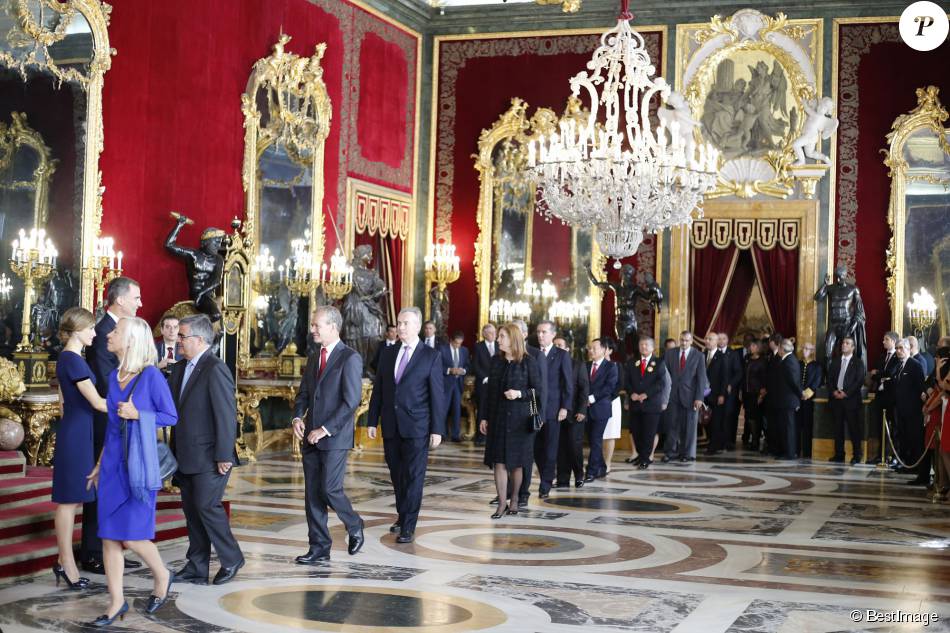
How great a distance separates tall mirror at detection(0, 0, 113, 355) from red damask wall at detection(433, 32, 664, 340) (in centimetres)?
737

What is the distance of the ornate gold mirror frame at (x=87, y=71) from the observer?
1053cm

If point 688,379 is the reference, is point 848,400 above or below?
below

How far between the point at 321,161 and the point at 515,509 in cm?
687

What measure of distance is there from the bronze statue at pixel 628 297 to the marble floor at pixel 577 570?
5409 millimetres

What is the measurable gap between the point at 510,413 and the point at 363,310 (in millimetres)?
6406

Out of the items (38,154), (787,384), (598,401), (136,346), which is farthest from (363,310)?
(136,346)

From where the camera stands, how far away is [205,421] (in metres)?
6.63

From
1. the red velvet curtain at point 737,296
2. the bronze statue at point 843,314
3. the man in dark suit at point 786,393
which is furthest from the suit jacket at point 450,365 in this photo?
the bronze statue at point 843,314

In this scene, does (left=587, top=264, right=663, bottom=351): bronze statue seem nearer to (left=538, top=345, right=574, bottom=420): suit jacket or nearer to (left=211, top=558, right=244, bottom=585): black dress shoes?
(left=538, top=345, right=574, bottom=420): suit jacket

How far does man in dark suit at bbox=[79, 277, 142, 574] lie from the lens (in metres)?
7.07

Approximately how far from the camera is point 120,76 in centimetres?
1174

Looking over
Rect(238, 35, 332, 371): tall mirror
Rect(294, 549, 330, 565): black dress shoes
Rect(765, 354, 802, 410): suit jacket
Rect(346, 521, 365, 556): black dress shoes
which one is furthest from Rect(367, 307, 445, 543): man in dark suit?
Rect(765, 354, 802, 410): suit jacket

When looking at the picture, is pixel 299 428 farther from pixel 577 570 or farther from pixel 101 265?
pixel 101 265

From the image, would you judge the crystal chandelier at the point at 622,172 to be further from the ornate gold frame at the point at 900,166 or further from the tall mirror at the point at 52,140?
the ornate gold frame at the point at 900,166
